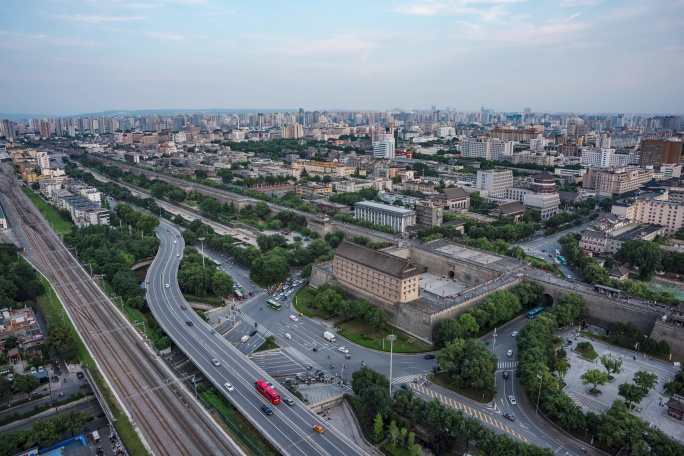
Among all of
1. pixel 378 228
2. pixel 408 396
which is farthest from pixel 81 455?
pixel 378 228

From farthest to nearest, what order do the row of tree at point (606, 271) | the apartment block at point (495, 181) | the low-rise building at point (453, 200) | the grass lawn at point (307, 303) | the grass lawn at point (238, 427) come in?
the apartment block at point (495, 181) < the low-rise building at point (453, 200) < the grass lawn at point (307, 303) < the row of tree at point (606, 271) < the grass lawn at point (238, 427)

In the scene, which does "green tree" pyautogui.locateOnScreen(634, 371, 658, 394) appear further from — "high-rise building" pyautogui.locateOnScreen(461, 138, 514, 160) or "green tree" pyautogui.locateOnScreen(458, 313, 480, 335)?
"high-rise building" pyautogui.locateOnScreen(461, 138, 514, 160)

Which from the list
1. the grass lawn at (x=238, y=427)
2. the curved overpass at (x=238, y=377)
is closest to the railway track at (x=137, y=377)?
the grass lawn at (x=238, y=427)

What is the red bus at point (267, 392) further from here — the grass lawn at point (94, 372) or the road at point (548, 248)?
the road at point (548, 248)

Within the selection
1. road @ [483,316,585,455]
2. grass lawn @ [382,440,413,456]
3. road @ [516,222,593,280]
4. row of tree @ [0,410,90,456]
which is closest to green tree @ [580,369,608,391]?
road @ [483,316,585,455]

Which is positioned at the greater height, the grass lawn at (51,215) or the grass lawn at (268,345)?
the grass lawn at (51,215)

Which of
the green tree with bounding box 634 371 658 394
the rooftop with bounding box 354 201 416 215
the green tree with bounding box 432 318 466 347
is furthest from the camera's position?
the rooftop with bounding box 354 201 416 215
